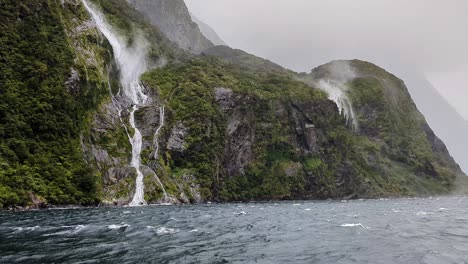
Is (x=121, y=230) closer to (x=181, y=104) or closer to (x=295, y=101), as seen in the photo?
(x=181, y=104)

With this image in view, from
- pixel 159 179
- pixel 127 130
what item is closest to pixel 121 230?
pixel 159 179

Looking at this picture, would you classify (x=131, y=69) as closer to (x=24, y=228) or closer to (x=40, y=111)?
(x=40, y=111)

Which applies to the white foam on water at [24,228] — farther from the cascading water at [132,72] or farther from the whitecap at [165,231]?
the cascading water at [132,72]

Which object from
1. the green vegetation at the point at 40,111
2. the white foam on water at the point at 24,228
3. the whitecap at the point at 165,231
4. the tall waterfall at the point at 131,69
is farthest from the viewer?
the tall waterfall at the point at 131,69

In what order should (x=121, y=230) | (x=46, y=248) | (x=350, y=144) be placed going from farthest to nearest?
1. (x=350, y=144)
2. (x=121, y=230)
3. (x=46, y=248)

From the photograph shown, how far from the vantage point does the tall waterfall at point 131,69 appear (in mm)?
107938

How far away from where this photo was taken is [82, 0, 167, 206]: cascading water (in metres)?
104

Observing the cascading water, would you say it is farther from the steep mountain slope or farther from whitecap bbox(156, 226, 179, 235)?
whitecap bbox(156, 226, 179, 235)

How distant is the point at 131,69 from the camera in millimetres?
139375

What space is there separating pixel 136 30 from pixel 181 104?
48095mm

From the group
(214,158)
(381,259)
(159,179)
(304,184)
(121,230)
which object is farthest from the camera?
(304,184)

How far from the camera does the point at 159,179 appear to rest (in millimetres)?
105188

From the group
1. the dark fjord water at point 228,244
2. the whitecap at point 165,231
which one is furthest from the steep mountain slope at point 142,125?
the dark fjord water at point 228,244

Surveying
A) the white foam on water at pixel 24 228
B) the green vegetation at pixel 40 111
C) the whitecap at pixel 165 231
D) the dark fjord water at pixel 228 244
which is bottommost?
the dark fjord water at pixel 228 244
